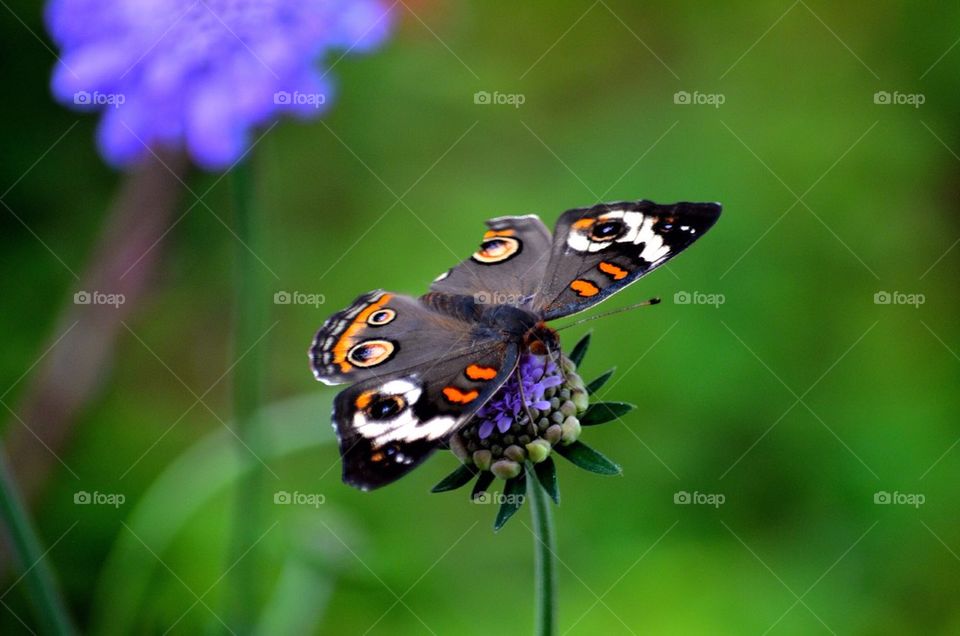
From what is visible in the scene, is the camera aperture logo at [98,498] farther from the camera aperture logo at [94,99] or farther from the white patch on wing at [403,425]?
the white patch on wing at [403,425]

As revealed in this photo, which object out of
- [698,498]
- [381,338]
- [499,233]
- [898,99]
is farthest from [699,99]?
[381,338]

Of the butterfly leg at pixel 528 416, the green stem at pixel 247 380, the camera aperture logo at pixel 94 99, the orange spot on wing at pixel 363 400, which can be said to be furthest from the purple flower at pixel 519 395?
the camera aperture logo at pixel 94 99

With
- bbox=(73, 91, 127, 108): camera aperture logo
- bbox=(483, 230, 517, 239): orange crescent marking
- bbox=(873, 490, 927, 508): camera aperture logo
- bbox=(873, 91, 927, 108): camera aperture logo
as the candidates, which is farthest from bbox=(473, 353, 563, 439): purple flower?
bbox=(873, 91, 927, 108): camera aperture logo

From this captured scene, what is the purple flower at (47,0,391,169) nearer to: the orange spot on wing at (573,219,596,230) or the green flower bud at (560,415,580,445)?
the orange spot on wing at (573,219,596,230)

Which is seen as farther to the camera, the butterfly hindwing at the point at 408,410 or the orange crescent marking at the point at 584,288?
the orange crescent marking at the point at 584,288

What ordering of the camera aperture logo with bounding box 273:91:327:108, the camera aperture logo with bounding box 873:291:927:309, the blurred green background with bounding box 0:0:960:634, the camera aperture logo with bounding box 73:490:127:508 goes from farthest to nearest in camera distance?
1. the camera aperture logo with bounding box 873:291:927:309
2. the camera aperture logo with bounding box 73:490:127:508
3. the blurred green background with bounding box 0:0:960:634
4. the camera aperture logo with bounding box 273:91:327:108

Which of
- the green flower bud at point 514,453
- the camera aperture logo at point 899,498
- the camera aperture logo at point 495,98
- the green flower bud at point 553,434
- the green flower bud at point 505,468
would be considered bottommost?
the green flower bud at point 505,468

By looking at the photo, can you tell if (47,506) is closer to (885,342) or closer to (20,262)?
(20,262)
